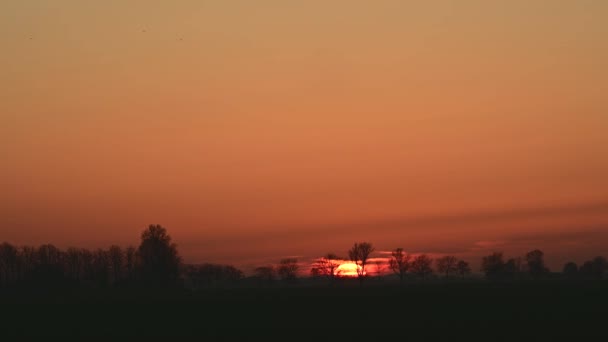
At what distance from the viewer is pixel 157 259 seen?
116 metres

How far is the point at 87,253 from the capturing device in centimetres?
15950

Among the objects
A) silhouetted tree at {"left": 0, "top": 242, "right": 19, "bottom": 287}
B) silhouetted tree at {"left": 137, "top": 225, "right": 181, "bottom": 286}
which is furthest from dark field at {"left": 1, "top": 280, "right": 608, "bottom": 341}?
silhouetted tree at {"left": 0, "top": 242, "right": 19, "bottom": 287}

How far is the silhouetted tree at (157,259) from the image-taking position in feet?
367

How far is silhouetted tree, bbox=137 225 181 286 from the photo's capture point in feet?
367

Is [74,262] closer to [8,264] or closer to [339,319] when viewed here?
[8,264]

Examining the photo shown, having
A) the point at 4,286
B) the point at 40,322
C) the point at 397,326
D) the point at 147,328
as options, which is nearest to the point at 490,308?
the point at 397,326

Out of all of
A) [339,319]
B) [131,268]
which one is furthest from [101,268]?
[339,319]

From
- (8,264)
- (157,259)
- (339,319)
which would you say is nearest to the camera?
(339,319)

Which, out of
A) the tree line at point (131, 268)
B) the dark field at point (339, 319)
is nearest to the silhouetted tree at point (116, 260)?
the tree line at point (131, 268)

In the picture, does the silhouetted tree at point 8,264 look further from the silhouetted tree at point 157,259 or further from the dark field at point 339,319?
the dark field at point 339,319

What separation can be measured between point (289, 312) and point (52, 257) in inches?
4498

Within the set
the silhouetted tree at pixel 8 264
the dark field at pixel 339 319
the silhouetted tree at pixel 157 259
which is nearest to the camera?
the dark field at pixel 339 319

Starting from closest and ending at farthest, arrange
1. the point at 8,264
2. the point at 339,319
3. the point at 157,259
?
the point at 339,319 → the point at 157,259 → the point at 8,264

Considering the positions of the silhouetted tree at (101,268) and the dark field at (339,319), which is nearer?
the dark field at (339,319)
